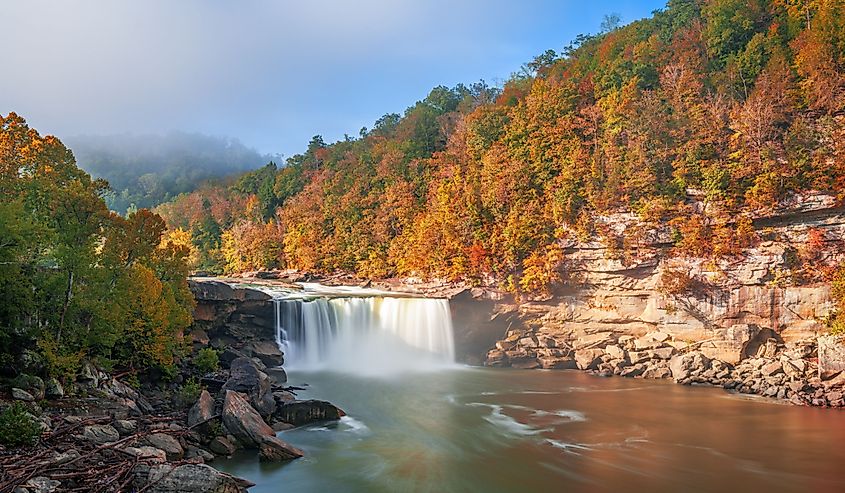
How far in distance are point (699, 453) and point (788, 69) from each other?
72.7 feet

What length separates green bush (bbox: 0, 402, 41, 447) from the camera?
31.5 feet

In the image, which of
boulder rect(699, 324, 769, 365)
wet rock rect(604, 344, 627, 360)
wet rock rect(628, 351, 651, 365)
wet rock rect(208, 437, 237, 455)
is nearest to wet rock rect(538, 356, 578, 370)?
wet rock rect(604, 344, 627, 360)

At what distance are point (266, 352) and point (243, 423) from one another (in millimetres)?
10935

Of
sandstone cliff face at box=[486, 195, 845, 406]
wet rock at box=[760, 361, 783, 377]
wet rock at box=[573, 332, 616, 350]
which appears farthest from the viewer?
wet rock at box=[573, 332, 616, 350]

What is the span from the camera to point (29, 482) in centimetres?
802

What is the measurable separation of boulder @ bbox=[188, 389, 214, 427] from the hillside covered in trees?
18340 mm

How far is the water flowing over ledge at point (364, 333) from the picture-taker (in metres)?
26.6

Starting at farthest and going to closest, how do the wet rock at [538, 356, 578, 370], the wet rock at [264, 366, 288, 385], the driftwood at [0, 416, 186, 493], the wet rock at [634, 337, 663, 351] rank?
the wet rock at [538, 356, 578, 370]
the wet rock at [634, 337, 663, 351]
the wet rock at [264, 366, 288, 385]
the driftwood at [0, 416, 186, 493]

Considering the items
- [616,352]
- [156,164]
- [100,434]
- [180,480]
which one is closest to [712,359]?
[616,352]

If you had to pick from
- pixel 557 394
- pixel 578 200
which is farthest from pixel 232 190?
pixel 557 394

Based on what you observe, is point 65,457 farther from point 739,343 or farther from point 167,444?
point 739,343

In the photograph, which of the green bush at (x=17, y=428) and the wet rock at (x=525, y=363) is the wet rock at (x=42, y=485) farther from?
the wet rock at (x=525, y=363)

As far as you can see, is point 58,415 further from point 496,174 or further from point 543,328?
point 496,174

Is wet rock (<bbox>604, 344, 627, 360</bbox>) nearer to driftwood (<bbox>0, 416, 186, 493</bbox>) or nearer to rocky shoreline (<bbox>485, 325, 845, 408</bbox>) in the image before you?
rocky shoreline (<bbox>485, 325, 845, 408</bbox>)
